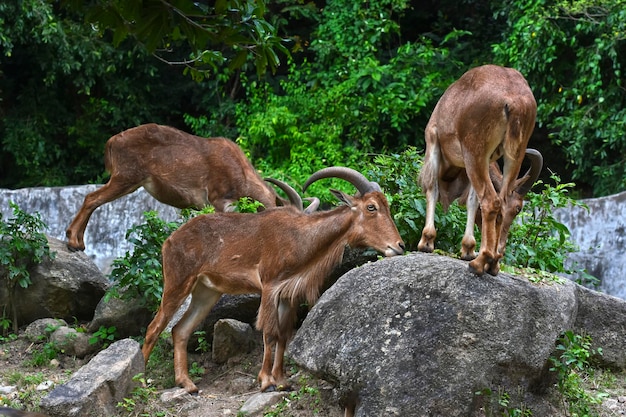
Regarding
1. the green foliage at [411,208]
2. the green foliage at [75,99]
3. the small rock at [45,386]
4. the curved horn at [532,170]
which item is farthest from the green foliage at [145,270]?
the green foliage at [75,99]

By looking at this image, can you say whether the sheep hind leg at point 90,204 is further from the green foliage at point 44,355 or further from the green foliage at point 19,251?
the green foliage at point 44,355

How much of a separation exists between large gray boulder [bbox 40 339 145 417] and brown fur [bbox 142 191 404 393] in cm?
58

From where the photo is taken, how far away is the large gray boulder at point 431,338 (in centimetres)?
681

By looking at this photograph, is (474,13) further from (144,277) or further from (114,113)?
(144,277)

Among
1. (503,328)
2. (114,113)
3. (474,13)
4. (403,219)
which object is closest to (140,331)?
(403,219)

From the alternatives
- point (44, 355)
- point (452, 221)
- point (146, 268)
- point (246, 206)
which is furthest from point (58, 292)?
point (452, 221)

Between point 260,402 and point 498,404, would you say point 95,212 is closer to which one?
point 260,402

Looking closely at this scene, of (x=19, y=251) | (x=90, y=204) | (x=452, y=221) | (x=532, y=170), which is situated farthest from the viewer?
(x=90, y=204)

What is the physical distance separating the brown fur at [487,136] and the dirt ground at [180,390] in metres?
1.75

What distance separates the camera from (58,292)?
10625 mm

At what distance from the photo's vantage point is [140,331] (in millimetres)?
10031

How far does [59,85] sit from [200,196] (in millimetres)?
7563

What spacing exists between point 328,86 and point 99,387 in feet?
30.9

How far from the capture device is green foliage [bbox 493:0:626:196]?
13820mm
